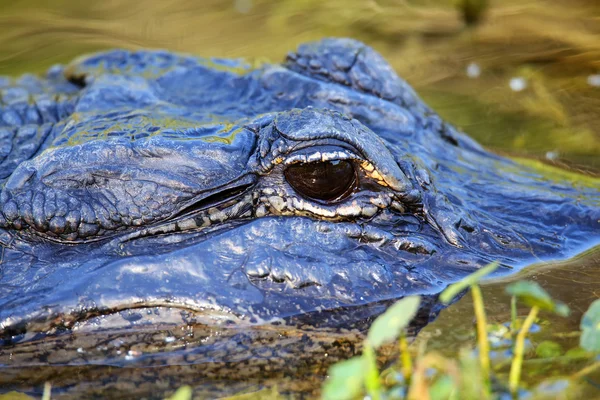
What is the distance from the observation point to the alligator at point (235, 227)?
308 cm

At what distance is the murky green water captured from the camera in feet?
18.4

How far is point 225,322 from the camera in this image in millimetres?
3074

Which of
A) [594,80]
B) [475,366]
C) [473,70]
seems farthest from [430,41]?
[475,366]

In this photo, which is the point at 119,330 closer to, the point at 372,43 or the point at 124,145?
the point at 124,145

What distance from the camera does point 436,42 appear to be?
24.6 ft


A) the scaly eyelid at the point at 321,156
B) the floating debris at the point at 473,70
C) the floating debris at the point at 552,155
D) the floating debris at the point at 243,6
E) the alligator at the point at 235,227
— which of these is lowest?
the floating debris at the point at 473,70

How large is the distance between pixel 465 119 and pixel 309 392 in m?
3.51

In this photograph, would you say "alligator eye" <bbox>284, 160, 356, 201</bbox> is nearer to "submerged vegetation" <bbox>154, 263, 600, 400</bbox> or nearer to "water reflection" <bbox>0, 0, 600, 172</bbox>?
"submerged vegetation" <bbox>154, 263, 600, 400</bbox>

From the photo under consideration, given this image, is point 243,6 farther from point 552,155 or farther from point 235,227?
point 235,227

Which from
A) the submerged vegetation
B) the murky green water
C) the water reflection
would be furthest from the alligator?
the water reflection

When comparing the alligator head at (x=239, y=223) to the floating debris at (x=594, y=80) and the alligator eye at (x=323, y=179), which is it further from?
the floating debris at (x=594, y=80)

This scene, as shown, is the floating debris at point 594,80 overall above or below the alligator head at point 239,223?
below

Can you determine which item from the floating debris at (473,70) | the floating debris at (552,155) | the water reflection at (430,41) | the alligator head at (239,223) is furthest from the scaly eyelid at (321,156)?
the floating debris at (473,70)

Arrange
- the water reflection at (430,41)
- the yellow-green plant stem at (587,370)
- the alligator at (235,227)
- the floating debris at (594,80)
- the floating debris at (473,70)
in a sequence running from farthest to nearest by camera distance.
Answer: the floating debris at (473,70)
the floating debris at (594,80)
the water reflection at (430,41)
the alligator at (235,227)
the yellow-green plant stem at (587,370)
